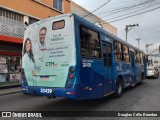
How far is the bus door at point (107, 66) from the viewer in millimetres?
7461

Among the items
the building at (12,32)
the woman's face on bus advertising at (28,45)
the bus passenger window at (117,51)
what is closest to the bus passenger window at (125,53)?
the bus passenger window at (117,51)

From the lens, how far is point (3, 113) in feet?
21.5

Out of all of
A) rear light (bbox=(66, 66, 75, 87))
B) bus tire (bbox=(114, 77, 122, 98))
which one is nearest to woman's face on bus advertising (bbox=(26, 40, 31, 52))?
rear light (bbox=(66, 66, 75, 87))

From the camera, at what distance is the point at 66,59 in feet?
19.4

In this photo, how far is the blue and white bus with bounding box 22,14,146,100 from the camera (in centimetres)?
581

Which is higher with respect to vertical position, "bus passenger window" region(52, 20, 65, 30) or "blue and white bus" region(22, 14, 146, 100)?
"bus passenger window" region(52, 20, 65, 30)

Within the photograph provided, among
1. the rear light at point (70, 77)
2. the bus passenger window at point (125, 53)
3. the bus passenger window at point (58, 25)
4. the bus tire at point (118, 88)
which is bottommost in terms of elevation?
the bus tire at point (118, 88)

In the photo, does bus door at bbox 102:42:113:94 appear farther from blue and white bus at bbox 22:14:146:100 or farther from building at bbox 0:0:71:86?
building at bbox 0:0:71:86

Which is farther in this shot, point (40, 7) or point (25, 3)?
point (40, 7)

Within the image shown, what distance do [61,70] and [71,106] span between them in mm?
2042

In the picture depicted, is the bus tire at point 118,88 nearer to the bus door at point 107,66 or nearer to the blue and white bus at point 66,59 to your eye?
the bus door at point 107,66

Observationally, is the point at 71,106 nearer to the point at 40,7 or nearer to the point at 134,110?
the point at 134,110

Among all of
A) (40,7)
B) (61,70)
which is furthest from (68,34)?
(40,7)

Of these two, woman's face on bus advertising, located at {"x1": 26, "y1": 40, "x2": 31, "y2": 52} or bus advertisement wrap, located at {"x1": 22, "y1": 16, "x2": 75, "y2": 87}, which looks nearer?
bus advertisement wrap, located at {"x1": 22, "y1": 16, "x2": 75, "y2": 87}
